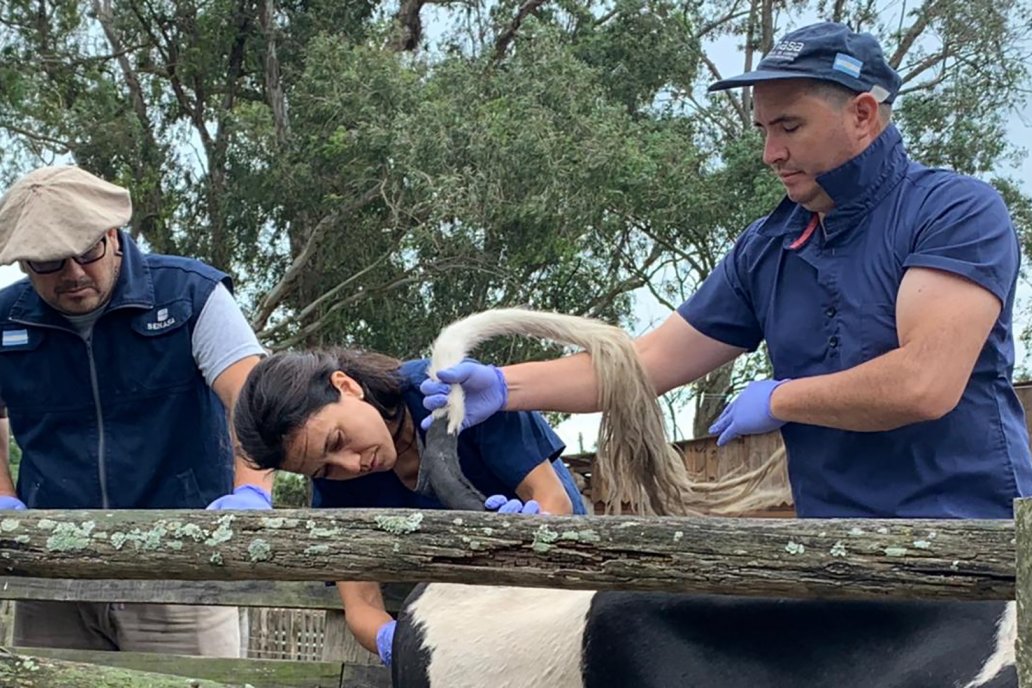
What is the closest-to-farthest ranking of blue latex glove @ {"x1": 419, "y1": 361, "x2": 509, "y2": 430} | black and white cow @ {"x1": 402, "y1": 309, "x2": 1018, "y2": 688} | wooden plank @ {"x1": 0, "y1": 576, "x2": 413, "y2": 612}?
black and white cow @ {"x1": 402, "y1": 309, "x2": 1018, "y2": 688} → blue latex glove @ {"x1": 419, "y1": 361, "x2": 509, "y2": 430} → wooden plank @ {"x1": 0, "y1": 576, "x2": 413, "y2": 612}

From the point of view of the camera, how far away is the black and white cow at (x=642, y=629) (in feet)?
6.08

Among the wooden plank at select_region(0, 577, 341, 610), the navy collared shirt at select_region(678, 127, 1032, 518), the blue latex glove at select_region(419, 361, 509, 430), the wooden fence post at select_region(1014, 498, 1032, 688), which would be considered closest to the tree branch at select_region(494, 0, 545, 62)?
the wooden plank at select_region(0, 577, 341, 610)

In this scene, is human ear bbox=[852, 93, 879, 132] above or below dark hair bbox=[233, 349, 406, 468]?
above

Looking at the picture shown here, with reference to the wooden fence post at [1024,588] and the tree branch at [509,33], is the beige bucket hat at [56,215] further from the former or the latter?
the tree branch at [509,33]

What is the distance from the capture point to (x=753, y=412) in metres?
2.43

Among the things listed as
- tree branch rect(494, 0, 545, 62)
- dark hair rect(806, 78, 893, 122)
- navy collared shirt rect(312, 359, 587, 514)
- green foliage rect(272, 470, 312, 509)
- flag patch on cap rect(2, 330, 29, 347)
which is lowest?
green foliage rect(272, 470, 312, 509)

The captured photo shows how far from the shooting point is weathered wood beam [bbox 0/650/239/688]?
1949 mm

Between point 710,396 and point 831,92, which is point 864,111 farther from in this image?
point 710,396

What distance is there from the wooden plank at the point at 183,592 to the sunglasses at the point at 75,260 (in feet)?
2.67

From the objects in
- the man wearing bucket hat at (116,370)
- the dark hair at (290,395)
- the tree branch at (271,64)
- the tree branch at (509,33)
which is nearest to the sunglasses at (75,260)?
the man wearing bucket hat at (116,370)

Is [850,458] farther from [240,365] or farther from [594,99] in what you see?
[594,99]

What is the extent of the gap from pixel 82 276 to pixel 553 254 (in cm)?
1205

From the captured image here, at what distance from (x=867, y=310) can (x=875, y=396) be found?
0.21 meters

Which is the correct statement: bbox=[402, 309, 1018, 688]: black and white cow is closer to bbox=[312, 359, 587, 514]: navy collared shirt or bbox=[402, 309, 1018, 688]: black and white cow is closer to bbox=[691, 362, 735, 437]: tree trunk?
bbox=[312, 359, 587, 514]: navy collared shirt
